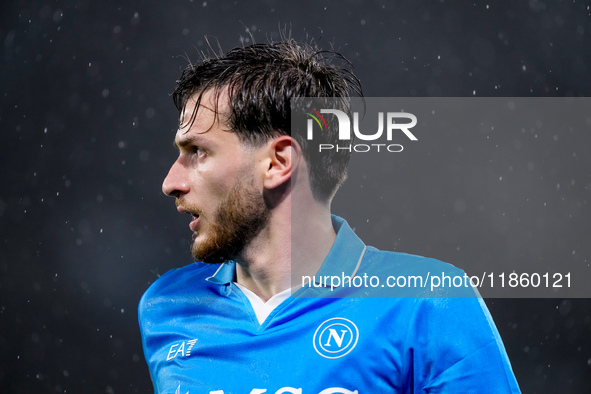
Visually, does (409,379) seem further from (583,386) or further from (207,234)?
(583,386)

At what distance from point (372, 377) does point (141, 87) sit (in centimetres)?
214

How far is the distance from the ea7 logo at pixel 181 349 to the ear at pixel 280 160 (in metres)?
0.43

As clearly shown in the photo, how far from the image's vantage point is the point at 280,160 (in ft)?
5.04

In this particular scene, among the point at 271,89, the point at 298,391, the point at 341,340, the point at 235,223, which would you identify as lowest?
the point at 298,391

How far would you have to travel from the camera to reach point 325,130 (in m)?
1.63

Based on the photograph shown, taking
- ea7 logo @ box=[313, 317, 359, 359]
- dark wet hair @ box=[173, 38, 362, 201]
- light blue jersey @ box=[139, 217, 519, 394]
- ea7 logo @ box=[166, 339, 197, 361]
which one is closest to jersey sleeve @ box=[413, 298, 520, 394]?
light blue jersey @ box=[139, 217, 519, 394]

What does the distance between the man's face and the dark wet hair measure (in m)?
0.03

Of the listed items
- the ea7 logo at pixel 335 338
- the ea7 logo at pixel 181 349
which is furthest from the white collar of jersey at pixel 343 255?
the ea7 logo at pixel 181 349

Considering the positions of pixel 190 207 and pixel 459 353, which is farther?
pixel 190 207

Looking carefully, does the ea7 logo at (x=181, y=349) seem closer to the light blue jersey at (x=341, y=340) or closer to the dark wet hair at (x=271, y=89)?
the light blue jersey at (x=341, y=340)

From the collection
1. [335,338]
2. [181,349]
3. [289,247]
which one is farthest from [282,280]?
[181,349]

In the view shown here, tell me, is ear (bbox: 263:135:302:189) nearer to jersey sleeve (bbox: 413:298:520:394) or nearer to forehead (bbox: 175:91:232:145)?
forehead (bbox: 175:91:232:145)

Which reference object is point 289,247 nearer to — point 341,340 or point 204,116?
point 341,340

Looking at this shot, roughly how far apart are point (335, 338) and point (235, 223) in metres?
0.34
